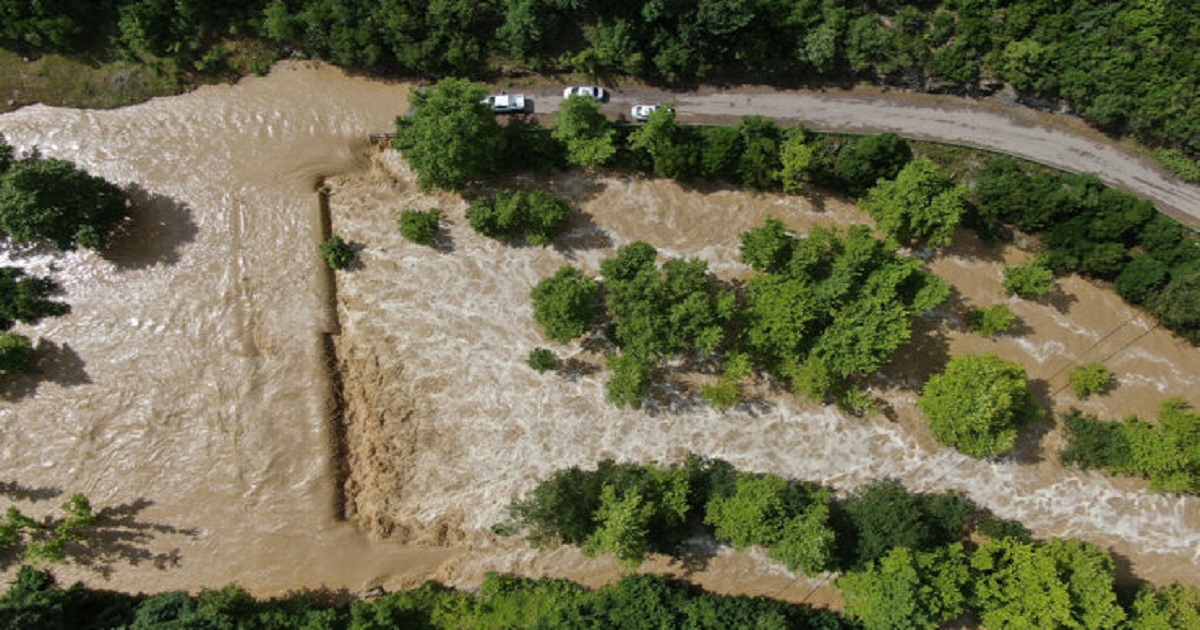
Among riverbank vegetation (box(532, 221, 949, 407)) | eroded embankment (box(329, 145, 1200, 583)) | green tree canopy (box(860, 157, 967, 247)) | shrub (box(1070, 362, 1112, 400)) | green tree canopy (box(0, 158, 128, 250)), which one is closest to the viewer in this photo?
green tree canopy (box(0, 158, 128, 250))

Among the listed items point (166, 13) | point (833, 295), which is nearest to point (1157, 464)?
point (833, 295)

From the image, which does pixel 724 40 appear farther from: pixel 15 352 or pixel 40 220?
pixel 15 352

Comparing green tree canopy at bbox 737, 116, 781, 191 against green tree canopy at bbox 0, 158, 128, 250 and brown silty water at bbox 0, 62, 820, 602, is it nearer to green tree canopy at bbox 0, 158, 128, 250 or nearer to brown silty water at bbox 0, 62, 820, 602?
brown silty water at bbox 0, 62, 820, 602

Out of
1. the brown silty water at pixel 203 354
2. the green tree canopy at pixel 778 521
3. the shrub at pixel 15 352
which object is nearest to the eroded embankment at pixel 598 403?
the brown silty water at pixel 203 354

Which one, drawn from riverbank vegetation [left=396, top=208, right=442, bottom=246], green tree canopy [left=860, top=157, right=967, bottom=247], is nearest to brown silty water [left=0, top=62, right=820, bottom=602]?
riverbank vegetation [left=396, top=208, right=442, bottom=246]

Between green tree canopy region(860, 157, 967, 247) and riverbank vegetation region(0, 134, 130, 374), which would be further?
green tree canopy region(860, 157, 967, 247)

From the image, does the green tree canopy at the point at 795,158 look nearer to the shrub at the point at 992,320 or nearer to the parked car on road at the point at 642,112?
the parked car on road at the point at 642,112

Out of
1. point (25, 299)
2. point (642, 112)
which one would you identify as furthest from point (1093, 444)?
point (25, 299)
